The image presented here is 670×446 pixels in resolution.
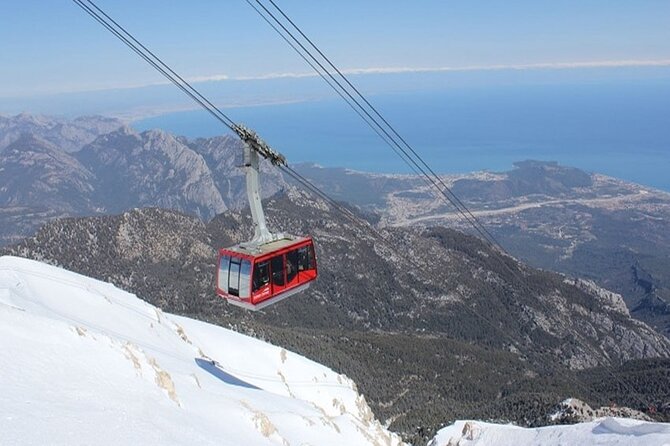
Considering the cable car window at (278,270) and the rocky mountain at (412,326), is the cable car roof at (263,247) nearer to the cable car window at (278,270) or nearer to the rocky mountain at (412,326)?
the cable car window at (278,270)

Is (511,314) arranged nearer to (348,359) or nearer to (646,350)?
(646,350)

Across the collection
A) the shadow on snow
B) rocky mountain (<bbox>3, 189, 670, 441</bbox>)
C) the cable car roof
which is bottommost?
rocky mountain (<bbox>3, 189, 670, 441</bbox>)

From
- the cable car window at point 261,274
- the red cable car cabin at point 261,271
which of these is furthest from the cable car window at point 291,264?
the cable car window at point 261,274

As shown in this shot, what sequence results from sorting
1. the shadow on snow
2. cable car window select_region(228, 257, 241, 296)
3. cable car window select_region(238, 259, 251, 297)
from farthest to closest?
the shadow on snow, cable car window select_region(228, 257, 241, 296), cable car window select_region(238, 259, 251, 297)

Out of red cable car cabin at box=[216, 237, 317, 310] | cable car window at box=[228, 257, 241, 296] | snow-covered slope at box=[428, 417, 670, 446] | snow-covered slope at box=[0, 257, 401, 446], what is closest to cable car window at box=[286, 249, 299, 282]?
red cable car cabin at box=[216, 237, 317, 310]

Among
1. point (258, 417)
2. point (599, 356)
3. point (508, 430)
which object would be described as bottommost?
point (599, 356)

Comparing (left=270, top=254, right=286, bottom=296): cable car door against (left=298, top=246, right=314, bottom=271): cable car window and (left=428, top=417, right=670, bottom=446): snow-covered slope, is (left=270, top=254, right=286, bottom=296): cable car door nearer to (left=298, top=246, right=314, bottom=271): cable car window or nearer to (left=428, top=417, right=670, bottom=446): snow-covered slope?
(left=298, top=246, right=314, bottom=271): cable car window

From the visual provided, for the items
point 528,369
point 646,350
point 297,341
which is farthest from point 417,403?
point 646,350
